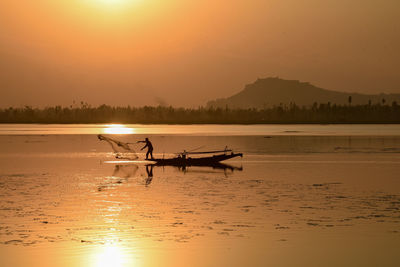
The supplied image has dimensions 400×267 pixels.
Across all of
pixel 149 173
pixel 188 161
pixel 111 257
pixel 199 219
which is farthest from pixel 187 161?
pixel 111 257

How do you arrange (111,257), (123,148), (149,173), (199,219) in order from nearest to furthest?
(111,257), (199,219), (149,173), (123,148)

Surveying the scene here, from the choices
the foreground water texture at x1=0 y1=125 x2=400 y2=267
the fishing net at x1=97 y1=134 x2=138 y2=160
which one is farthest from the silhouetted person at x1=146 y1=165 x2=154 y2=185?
the fishing net at x1=97 y1=134 x2=138 y2=160

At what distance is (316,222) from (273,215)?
1.97 meters

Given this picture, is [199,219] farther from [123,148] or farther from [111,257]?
[123,148]

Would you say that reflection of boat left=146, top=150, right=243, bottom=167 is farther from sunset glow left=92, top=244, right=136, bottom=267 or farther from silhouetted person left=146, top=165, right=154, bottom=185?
sunset glow left=92, top=244, right=136, bottom=267

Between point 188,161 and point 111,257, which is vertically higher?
point 188,161

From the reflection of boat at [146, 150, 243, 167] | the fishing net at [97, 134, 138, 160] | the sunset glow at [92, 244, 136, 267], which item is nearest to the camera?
the sunset glow at [92, 244, 136, 267]

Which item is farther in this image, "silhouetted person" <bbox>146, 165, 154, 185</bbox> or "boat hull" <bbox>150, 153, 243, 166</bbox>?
"boat hull" <bbox>150, 153, 243, 166</bbox>

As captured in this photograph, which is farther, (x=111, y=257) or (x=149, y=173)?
(x=149, y=173)

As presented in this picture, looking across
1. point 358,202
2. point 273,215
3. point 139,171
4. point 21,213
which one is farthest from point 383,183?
point 21,213

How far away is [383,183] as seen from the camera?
1422 inches

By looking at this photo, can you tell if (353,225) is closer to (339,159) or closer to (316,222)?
(316,222)

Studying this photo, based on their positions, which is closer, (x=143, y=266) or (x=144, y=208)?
(x=143, y=266)

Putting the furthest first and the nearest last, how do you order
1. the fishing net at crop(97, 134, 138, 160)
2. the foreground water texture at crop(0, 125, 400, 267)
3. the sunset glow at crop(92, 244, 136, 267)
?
the fishing net at crop(97, 134, 138, 160)
the foreground water texture at crop(0, 125, 400, 267)
the sunset glow at crop(92, 244, 136, 267)
